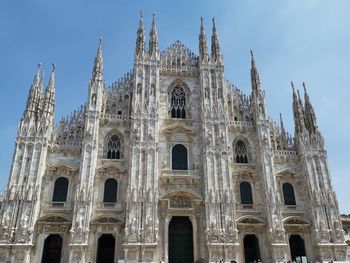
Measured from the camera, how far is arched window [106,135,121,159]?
27523mm

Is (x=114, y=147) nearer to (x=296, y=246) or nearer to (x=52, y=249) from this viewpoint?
(x=52, y=249)

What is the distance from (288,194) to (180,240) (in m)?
10.4

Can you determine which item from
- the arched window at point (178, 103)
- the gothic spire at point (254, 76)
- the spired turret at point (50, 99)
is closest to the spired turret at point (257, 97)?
the gothic spire at point (254, 76)

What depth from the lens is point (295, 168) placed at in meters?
28.8

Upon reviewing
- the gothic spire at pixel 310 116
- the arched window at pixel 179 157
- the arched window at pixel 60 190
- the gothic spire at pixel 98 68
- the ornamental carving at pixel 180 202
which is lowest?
the ornamental carving at pixel 180 202

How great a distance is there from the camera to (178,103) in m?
30.8

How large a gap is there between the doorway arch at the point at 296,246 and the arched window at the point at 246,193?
4.41 metres

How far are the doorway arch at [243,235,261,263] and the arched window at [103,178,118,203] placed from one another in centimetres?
1121

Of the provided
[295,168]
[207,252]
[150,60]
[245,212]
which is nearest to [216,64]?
[150,60]

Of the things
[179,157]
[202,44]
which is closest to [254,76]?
[202,44]

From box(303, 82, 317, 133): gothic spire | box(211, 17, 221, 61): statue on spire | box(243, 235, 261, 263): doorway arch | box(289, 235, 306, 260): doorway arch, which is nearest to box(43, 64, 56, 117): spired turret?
→ box(211, 17, 221, 61): statue on spire

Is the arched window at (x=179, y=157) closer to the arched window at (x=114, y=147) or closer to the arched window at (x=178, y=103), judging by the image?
the arched window at (x=178, y=103)

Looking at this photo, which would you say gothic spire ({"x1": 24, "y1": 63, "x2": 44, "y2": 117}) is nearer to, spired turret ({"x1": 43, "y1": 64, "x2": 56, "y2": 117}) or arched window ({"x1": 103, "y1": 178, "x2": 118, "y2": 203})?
spired turret ({"x1": 43, "y1": 64, "x2": 56, "y2": 117})

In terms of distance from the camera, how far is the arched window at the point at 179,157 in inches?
1102
